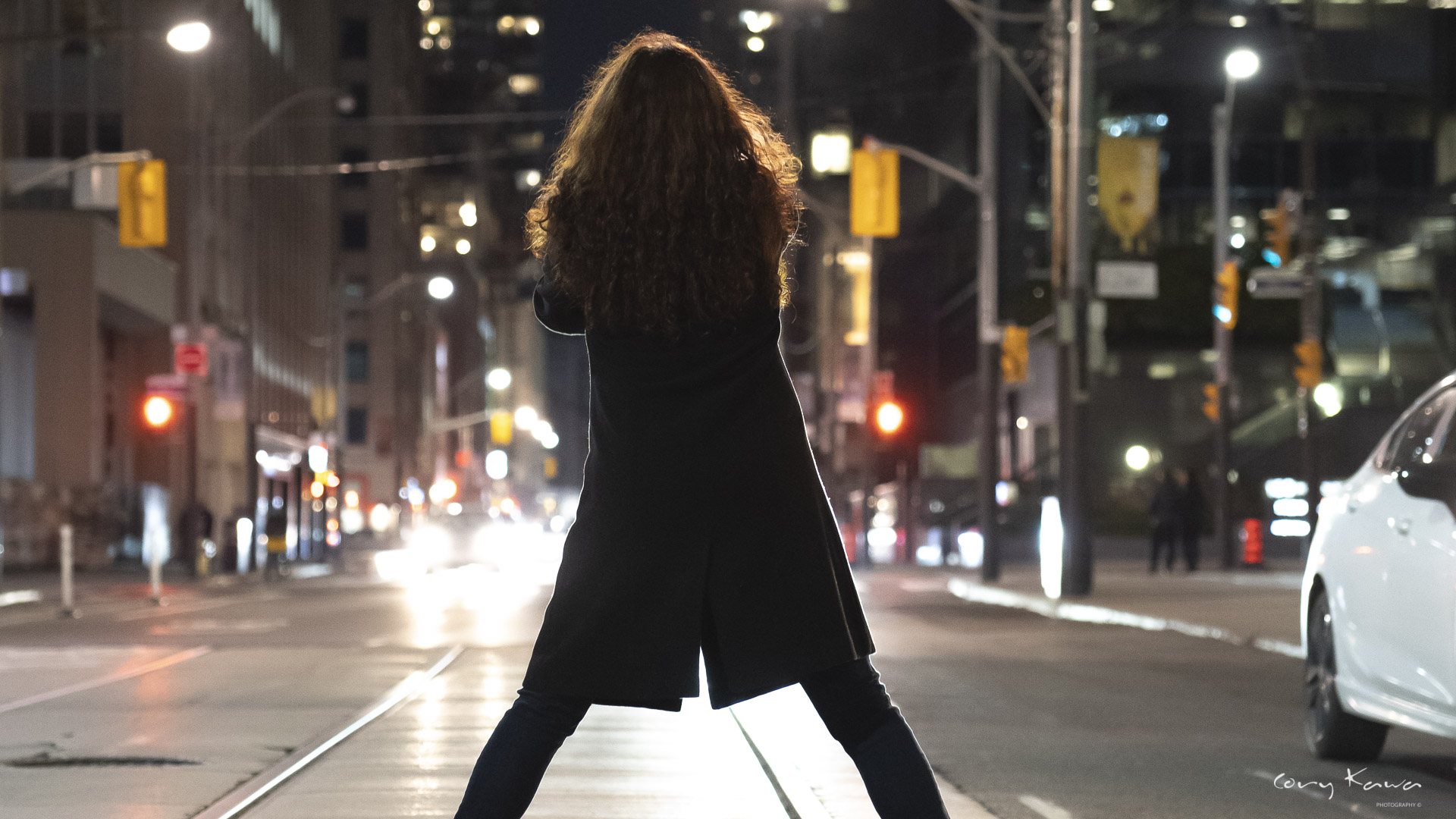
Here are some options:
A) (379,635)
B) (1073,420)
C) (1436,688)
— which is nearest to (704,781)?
(1436,688)

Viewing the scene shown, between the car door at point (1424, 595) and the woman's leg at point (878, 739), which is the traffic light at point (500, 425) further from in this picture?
the woman's leg at point (878, 739)

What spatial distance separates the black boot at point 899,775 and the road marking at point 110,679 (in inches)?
327

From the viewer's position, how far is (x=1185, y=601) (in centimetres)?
2327

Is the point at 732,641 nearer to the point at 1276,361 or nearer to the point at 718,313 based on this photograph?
the point at 718,313

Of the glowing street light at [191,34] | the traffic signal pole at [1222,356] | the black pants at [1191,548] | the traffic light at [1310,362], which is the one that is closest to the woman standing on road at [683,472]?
the glowing street light at [191,34]

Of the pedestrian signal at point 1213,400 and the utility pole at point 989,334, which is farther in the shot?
the pedestrian signal at point 1213,400

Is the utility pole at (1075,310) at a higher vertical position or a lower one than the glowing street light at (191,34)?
lower

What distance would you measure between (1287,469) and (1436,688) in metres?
43.4

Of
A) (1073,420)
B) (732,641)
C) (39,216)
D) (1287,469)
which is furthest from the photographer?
(1287,469)

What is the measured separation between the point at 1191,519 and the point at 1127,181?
40.0 feet

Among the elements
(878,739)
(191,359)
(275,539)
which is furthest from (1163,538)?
(878,739)

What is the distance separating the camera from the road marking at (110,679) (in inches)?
453

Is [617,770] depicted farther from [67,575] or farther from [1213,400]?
[1213,400]

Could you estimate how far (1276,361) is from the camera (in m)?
54.6
